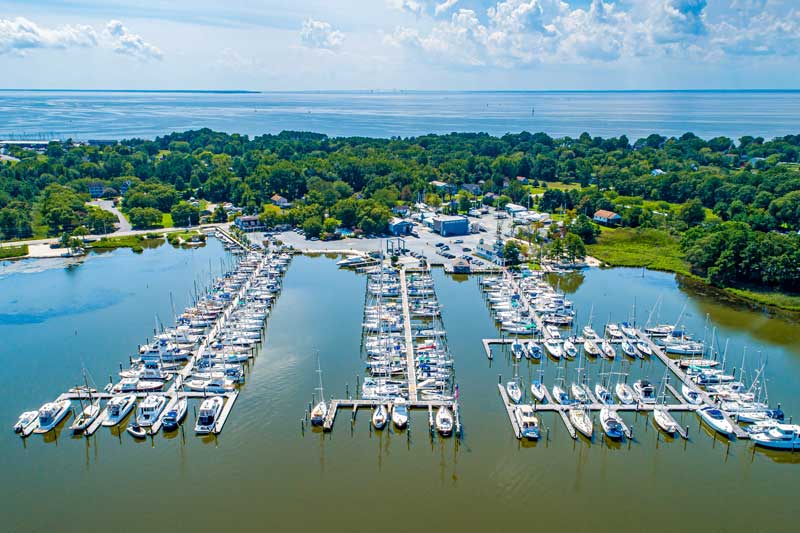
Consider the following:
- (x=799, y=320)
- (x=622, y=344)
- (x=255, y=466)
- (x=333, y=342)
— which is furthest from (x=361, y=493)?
(x=799, y=320)

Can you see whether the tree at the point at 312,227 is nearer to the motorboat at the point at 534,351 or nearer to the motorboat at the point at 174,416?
the motorboat at the point at 534,351

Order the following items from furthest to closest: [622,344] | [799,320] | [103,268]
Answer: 1. [103,268]
2. [799,320]
3. [622,344]

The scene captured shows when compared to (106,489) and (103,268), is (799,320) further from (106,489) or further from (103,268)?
(103,268)

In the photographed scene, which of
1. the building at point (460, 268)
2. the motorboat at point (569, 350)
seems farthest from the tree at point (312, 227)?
the motorboat at point (569, 350)

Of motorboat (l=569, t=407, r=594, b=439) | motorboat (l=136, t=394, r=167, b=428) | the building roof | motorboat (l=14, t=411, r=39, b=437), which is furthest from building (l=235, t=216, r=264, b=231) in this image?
motorboat (l=569, t=407, r=594, b=439)

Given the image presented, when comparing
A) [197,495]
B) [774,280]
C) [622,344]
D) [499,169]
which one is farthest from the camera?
[499,169]

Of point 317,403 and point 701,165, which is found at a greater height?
point 701,165
